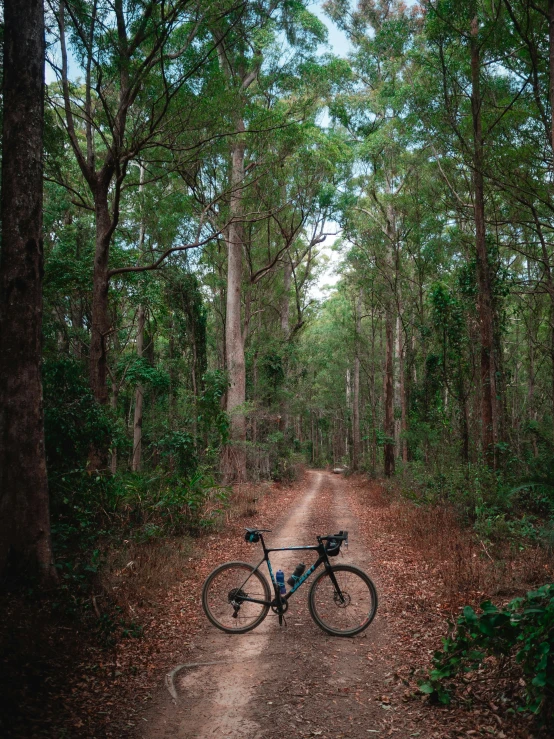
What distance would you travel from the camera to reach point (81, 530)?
252 inches

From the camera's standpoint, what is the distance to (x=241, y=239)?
1686cm

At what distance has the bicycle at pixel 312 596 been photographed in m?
4.82

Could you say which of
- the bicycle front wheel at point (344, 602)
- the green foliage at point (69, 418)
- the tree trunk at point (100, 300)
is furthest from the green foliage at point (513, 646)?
the tree trunk at point (100, 300)

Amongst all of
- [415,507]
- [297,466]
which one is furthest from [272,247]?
[415,507]

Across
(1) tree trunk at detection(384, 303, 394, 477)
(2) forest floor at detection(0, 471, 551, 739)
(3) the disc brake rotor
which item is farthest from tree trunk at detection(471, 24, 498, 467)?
(1) tree trunk at detection(384, 303, 394, 477)

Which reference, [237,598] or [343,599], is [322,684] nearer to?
[343,599]

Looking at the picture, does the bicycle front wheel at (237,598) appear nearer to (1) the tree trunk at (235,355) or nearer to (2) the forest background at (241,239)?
(2) the forest background at (241,239)

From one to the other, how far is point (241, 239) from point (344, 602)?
14.0 m

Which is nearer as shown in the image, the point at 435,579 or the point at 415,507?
the point at 435,579

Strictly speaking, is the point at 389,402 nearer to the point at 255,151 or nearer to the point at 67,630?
the point at 255,151

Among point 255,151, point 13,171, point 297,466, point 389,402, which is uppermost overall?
point 255,151

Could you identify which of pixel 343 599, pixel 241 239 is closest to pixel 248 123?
pixel 241 239

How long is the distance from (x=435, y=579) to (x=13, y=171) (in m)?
6.91

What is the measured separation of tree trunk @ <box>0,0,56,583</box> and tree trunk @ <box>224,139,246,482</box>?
992cm
